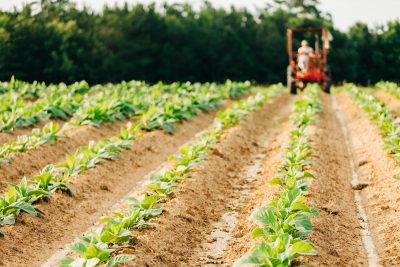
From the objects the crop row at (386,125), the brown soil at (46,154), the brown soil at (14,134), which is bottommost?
the crop row at (386,125)

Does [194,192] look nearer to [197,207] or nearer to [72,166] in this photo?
[197,207]

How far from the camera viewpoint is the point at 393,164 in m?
9.84

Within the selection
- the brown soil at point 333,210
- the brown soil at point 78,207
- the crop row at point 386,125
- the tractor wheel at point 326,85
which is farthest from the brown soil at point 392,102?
the brown soil at point 78,207

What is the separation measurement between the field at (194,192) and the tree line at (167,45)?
68.5ft

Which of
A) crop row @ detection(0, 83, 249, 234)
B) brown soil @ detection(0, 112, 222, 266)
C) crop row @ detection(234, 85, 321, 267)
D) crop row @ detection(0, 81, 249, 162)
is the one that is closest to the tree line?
crop row @ detection(0, 81, 249, 162)

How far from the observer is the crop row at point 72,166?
7.41 m

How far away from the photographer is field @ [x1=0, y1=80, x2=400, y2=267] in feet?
21.0

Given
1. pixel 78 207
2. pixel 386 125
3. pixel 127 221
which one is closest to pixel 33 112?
pixel 78 207

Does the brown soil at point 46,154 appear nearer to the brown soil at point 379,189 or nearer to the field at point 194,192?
the field at point 194,192

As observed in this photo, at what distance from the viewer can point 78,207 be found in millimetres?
8352

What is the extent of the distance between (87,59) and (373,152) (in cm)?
2892

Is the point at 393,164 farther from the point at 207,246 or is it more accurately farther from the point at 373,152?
the point at 207,246

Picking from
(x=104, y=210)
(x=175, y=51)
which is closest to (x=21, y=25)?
(x=175, y=51)

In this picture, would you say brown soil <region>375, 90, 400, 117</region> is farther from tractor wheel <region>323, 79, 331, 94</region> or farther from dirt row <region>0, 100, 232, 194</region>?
dirt row <region>0, 100, 232, 194</region>
